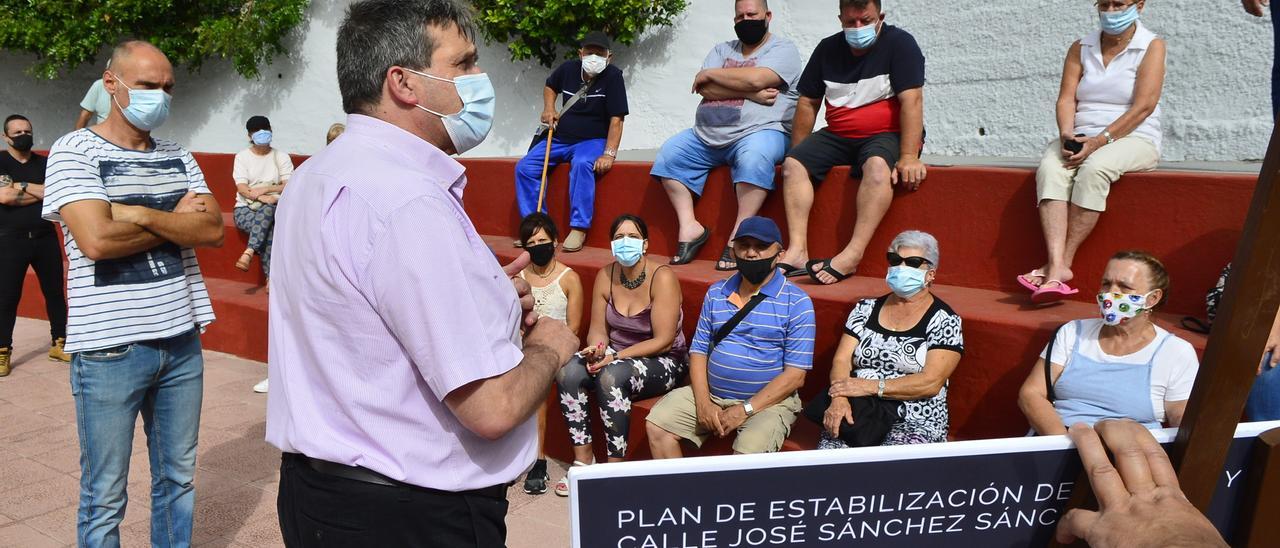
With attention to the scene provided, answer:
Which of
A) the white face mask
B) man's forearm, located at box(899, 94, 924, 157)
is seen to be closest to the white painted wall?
the white face mask

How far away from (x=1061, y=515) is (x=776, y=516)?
0.45 m

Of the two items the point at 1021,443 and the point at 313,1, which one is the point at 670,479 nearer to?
the point at 1021,443

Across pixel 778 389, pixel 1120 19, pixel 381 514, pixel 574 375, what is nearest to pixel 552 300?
pixel 574 375

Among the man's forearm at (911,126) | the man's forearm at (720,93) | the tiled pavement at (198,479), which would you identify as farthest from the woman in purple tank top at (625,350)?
the man's forearm at (911,126)

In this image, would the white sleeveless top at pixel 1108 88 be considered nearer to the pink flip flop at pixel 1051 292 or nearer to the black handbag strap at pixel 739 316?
the pink flip flop at pixel 1051 292

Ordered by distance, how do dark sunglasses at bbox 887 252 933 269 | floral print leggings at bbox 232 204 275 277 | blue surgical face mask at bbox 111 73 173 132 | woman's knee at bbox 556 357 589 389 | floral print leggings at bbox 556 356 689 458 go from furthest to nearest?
floral print leggings at bbox 232 204 275 277 < woman's knee at bbox 556 357 589 389 < floral print leggings at bbox 556 356 689 458 < dark sunglasses at bbox 887 252 933 269 < blue surgical face mask at bbox 111 73 173 132

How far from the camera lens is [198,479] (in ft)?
15.9

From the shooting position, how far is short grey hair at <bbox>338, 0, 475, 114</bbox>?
69.8 inches

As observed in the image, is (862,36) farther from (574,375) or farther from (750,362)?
(574,375)

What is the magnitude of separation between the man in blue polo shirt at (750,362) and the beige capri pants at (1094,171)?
1236 mm

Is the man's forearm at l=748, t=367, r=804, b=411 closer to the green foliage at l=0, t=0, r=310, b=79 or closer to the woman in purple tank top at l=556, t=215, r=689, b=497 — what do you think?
the woman in purple tank top at l=556, t=215, r=689, b=497

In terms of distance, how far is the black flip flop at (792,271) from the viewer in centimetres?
508

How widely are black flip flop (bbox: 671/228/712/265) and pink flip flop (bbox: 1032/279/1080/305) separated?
201cm

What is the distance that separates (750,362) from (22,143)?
19.5ft
